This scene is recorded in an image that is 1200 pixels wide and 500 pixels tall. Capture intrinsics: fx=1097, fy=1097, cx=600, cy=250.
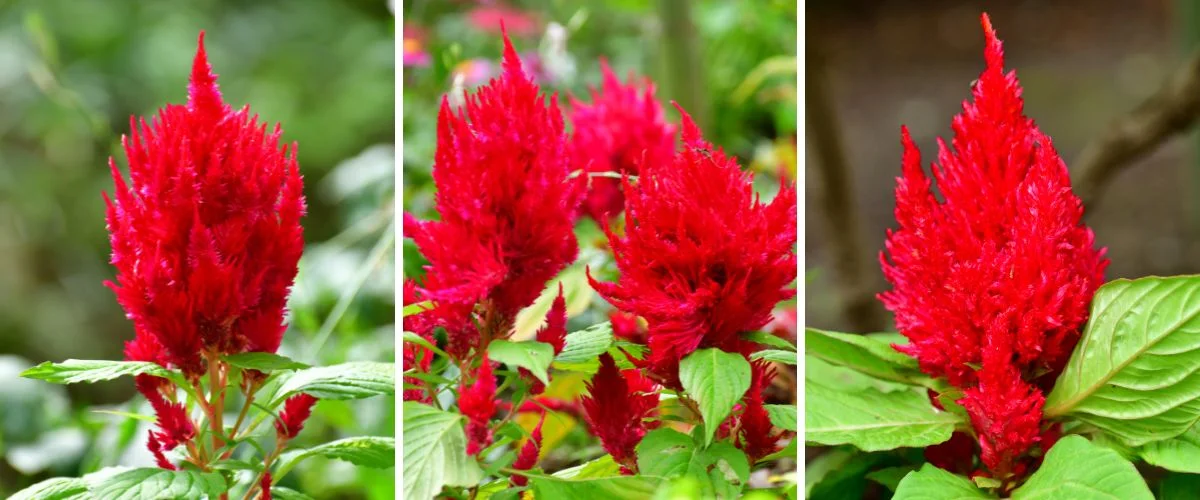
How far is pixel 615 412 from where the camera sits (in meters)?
0.66

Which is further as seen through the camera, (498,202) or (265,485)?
(265,485)

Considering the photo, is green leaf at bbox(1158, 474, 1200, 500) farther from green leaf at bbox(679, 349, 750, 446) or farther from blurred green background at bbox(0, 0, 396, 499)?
blurred green background at bbox(0, 0, 396, 499)

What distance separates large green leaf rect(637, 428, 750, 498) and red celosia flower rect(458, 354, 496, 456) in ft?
0.30

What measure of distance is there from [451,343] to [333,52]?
6.22 feet

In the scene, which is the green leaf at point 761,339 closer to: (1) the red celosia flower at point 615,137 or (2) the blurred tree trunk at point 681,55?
(1) the red celosia flower at point 615,137

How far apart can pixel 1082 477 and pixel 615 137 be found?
47 centimetres

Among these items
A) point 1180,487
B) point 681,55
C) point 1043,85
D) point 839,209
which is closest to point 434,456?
point 1180,487

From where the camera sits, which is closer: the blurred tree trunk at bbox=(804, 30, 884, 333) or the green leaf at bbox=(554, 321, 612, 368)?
the green leaf at bbox=(554, 321, 612, 368)

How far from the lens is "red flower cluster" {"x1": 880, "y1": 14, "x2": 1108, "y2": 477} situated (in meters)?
0.67

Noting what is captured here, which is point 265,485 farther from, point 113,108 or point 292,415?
point 113,108

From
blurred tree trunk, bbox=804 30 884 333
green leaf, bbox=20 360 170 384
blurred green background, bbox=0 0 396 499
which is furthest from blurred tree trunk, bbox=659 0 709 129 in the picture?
blurred green background, bbox=0 0 396 499

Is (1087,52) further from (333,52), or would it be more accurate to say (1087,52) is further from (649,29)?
(333,52)

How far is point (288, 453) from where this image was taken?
783 millimetres

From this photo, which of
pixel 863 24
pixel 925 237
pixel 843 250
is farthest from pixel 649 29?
pixel 863 24
